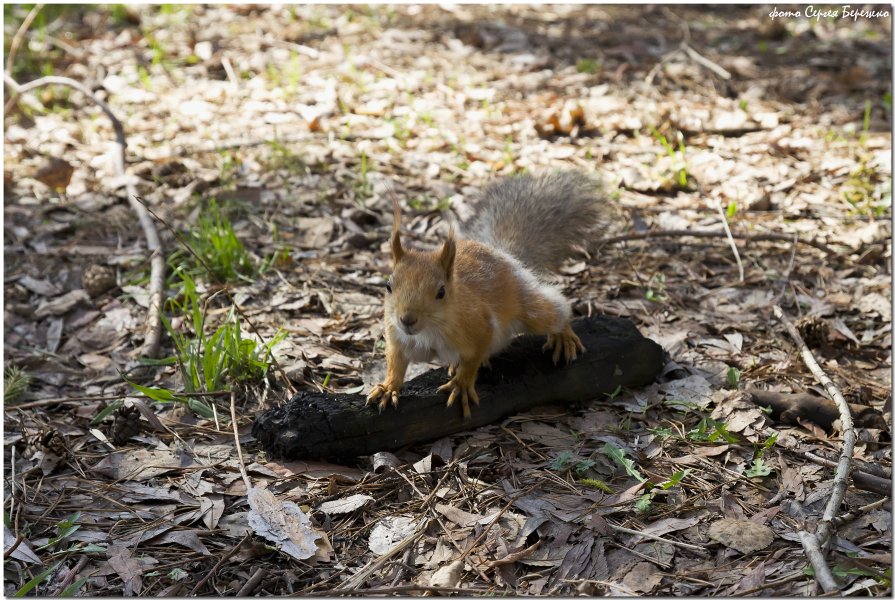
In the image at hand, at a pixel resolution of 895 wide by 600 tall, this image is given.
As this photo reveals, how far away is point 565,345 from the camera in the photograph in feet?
9.12

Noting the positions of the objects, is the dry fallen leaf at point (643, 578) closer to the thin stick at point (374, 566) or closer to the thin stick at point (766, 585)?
the thin stick at point (766, 585)

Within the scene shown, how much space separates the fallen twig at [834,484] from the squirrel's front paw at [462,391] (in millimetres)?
987

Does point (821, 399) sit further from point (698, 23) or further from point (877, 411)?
point (698, 23)

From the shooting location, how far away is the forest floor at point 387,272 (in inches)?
86.0

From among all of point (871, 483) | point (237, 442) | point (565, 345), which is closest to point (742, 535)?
point (871, 483)

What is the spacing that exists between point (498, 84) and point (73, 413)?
3.52 meters

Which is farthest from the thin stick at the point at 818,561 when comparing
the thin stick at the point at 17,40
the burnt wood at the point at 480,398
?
the thin stick at the point at 17,40

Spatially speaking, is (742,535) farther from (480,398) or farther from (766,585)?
(480,398)

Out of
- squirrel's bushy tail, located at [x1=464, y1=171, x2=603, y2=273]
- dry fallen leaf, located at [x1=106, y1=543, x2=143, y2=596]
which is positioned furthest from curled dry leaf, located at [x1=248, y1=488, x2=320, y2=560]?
squirrel's bushy tail, located at [x1=464, y1=171, x2=603, y2=273]

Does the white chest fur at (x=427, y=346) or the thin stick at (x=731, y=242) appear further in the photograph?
the thin stick at (x=731, y=242)

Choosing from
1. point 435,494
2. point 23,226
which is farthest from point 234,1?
point 435,494

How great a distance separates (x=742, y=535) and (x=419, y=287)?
1.09m

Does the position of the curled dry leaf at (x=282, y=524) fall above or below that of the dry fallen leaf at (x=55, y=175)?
below

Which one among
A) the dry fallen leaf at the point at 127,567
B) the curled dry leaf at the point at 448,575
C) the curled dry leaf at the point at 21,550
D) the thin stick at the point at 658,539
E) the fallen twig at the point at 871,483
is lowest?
the dry fallen leaf at the point at 127,567
